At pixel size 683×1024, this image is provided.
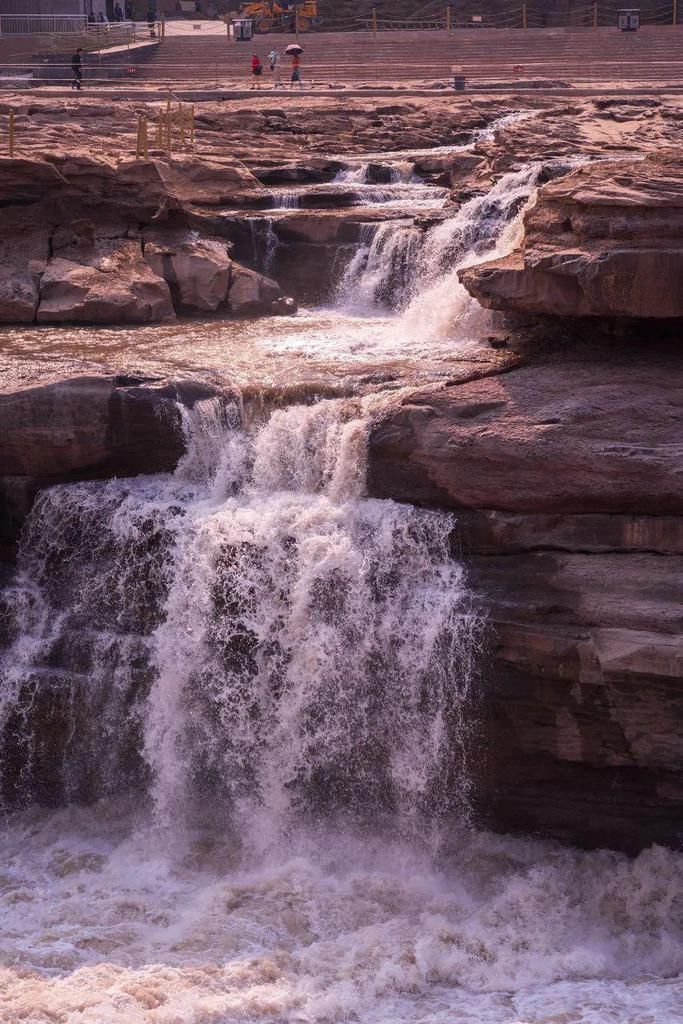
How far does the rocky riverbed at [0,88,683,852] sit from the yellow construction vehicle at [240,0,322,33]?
71.6 ft

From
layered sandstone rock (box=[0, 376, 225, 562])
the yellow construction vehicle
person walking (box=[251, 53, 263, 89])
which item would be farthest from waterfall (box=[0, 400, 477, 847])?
the yellow construction vehicle

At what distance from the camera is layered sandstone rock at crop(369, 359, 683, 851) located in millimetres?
12180

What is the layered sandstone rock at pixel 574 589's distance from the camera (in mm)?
12180

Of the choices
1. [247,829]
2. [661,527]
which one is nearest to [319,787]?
[247,829]

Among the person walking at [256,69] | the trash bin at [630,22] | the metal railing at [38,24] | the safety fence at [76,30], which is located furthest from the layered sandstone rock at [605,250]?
the metal railing at [38,24]

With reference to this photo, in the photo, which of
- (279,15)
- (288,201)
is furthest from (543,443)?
(279,15)

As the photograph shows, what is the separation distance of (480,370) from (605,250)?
176 cm

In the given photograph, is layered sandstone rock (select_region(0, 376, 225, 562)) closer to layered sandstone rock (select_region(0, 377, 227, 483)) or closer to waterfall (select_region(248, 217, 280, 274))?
layered sandstone rock (select_region(0, 377, 227, 483))

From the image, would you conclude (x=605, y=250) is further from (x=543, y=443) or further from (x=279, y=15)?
(x=279, y=15)

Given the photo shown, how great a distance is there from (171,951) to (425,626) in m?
3.60

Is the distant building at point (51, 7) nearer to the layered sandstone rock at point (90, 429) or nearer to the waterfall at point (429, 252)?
the waterfall at point (429, 252)

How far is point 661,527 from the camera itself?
12.7 m

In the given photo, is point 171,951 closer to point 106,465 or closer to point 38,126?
point 106,465

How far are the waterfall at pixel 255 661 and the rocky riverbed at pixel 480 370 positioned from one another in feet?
1.37
